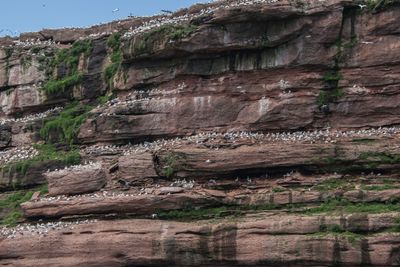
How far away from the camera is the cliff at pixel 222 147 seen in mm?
23500

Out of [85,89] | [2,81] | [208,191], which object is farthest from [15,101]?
[208,191]

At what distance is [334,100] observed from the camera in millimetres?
27688

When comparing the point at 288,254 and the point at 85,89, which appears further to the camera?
the point at 85,89

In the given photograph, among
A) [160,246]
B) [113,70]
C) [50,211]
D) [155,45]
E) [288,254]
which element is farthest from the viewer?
[113,70]

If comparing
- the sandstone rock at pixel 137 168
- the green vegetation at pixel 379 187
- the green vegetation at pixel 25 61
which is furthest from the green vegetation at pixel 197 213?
the green vegetation at pixel 25 61

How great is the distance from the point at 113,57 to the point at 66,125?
12.7 feet

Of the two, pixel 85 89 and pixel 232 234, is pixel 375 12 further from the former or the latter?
pixel 85 89

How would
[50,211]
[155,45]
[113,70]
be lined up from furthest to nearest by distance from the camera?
[113,70]
[155,45]
[50,211]

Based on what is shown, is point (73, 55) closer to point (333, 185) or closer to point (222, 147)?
point (222, 147)

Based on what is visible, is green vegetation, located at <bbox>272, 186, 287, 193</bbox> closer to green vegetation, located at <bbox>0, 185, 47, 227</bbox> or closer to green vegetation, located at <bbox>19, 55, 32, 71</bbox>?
green vegetation, located at <bbox>0, 185, 47, 227</bbox>

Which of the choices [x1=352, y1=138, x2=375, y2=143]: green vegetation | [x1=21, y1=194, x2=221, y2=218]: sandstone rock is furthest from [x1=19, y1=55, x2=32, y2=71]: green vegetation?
[x1=352, y1=138, x2=375, y2=143]: green vegetation

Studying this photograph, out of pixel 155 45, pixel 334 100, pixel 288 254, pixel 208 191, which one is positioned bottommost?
pixel 288 254

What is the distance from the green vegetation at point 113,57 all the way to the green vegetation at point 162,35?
2.19 m

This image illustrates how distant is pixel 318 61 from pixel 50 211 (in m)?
11.2
